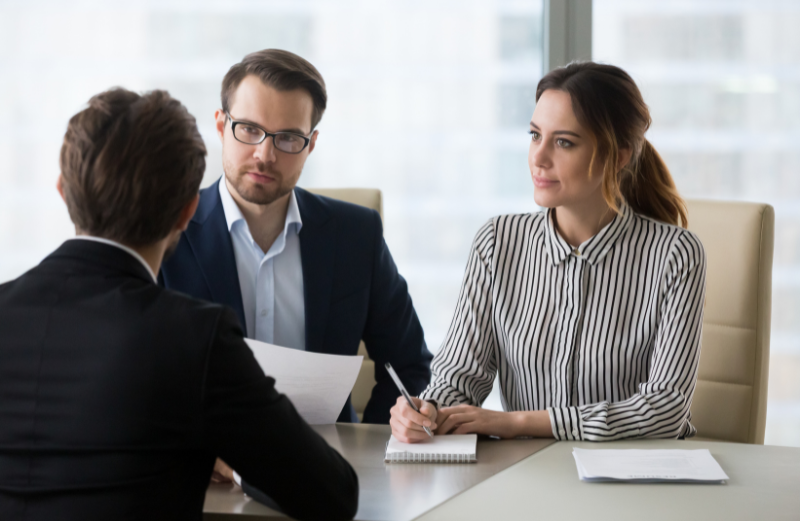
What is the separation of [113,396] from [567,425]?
0.93 meters

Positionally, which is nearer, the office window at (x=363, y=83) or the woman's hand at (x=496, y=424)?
the woman's hand at (x=496, y=424)

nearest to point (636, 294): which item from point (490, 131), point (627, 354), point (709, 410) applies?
point (627, 354)

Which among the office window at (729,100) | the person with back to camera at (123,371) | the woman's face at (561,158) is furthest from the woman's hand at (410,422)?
the office window at (729,100)

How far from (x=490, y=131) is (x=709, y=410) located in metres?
1.39

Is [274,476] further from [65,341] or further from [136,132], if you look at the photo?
[136,132]

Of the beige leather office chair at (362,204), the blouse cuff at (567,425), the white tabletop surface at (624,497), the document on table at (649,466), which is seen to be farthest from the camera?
the beige leather office chair at (362,204)

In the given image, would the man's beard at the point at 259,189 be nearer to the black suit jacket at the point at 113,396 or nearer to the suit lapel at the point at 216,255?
the suit lapel at the point at 216,255

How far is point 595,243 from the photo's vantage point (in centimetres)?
174

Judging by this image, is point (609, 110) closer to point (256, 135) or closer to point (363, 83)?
point (256, 135)

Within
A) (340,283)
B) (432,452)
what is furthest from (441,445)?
(340,283)

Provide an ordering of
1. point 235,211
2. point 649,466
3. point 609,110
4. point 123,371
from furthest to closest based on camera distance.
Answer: point 235,211, point 609,110, point 649,466, point 123,371

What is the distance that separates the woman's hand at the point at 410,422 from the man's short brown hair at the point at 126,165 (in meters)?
0.66

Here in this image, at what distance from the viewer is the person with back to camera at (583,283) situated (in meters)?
1.66

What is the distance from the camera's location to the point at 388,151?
2938mm
